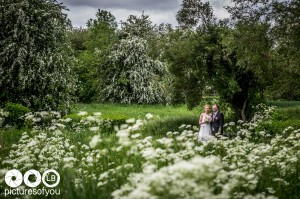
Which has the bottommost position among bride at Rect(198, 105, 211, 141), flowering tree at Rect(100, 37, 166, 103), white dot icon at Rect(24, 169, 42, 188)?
white dot icon at Rect(24, 169, 42, 188)

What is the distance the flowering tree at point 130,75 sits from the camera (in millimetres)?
35812

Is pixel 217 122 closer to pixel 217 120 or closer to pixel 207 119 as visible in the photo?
pixel 217 120

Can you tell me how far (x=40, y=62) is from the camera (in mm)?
20969

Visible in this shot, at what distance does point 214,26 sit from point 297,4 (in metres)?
6.25

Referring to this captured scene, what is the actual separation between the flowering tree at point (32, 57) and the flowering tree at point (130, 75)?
1343 cm

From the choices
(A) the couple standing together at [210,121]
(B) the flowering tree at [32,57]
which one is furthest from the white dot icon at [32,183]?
(B) the flowering tree at [32,57]

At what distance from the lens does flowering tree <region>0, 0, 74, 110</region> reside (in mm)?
21062

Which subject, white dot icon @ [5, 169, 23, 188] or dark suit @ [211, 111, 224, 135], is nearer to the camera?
white dot icon @ [5, 169, 23, 188]

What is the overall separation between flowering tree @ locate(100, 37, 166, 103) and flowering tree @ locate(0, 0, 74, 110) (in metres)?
13.4

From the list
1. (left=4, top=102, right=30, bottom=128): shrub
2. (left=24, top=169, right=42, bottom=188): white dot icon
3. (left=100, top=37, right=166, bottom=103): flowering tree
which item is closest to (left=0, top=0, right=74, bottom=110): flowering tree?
(left=4, top=102, right=30, bottom=128): shrub

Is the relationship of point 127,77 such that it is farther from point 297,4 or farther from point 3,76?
point 297,4

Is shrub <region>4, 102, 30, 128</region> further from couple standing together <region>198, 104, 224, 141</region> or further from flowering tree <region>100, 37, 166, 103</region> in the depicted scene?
flowering tree <region>100, 37, 166, 103</region>

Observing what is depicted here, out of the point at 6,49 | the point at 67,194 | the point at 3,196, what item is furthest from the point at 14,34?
the point at 67,194

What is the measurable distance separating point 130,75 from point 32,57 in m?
15.1
